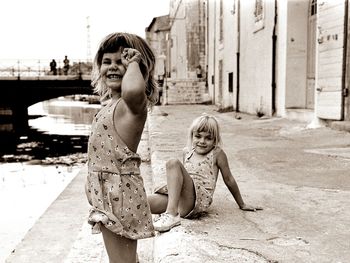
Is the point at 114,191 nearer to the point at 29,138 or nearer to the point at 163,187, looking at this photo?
the point at 163,187

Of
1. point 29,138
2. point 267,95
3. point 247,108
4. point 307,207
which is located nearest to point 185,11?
point 29,138

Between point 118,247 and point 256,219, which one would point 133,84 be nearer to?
point 118,247

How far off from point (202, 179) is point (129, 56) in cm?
137

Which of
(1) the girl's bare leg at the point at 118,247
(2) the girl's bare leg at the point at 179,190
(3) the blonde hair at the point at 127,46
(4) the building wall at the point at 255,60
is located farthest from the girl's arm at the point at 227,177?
(4) the building wall at the point at 255,60

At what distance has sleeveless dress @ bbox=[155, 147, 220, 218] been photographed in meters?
2.77

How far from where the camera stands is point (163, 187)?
2814 mm

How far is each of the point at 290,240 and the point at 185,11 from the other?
1008 inches

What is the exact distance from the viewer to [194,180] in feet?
9.34

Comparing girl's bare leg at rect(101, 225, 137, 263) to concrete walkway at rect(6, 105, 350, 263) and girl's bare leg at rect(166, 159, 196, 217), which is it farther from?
girl's bare leg at rect(166, 159, 196, 217)

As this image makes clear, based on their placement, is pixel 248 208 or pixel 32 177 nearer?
pixel 248 208

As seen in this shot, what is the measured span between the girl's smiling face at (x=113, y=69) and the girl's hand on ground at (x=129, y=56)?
5 cm

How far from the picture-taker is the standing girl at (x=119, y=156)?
5.49 feet

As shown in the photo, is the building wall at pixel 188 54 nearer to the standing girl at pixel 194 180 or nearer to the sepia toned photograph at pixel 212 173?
the sepia toned photograph at pixel 212 173

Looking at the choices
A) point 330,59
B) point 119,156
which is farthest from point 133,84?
point 330,59
